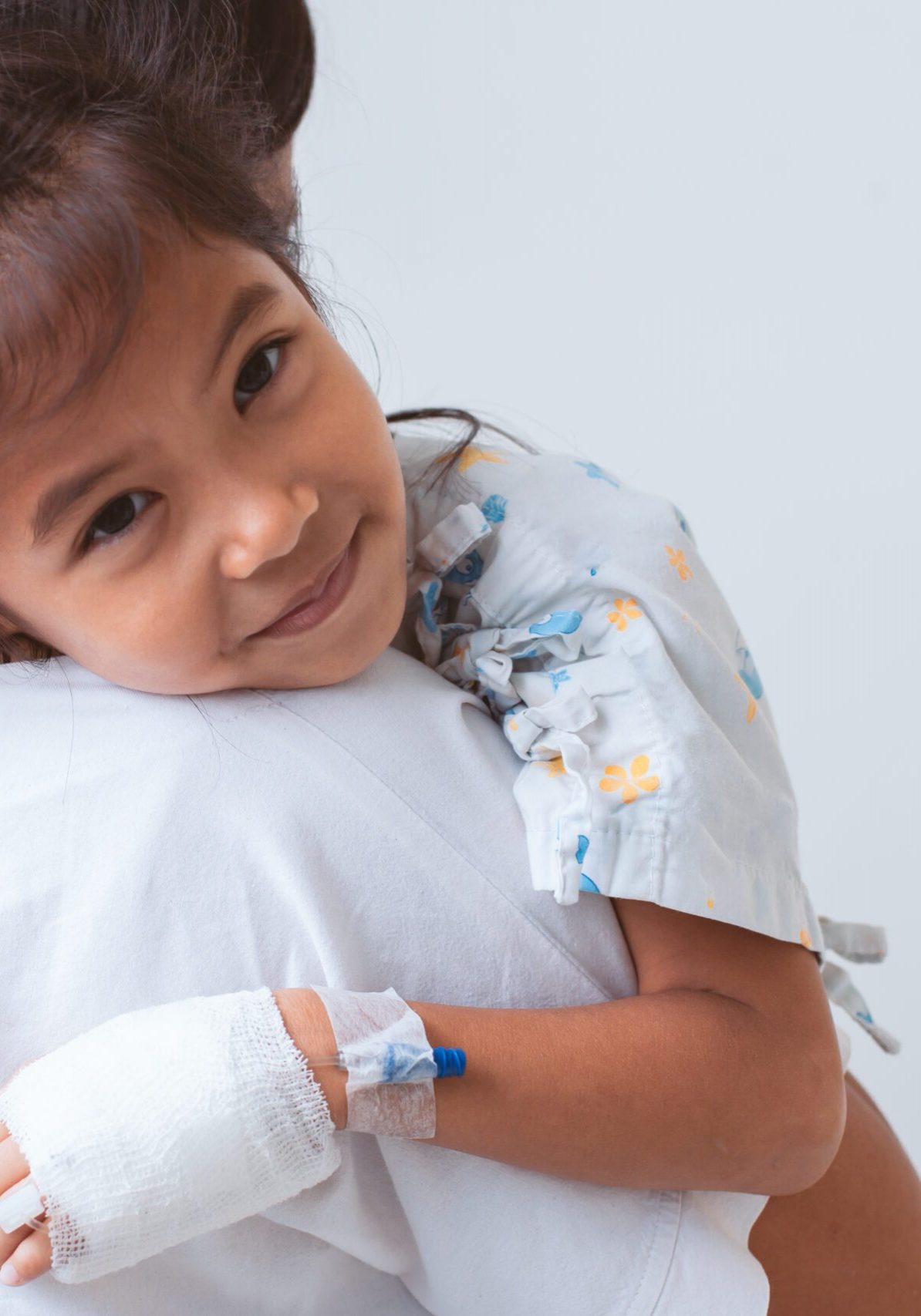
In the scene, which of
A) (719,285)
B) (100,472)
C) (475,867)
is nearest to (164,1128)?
(475,867)

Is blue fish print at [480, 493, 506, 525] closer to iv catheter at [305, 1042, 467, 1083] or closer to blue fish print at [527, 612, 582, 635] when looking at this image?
blue fish print at [527, 612, 582, 635]

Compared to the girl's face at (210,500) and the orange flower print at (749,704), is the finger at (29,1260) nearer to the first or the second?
the girl's face at (210,500)

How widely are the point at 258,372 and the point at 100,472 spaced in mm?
110

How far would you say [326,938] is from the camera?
2.32 feet

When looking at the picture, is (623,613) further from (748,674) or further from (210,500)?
(210,500)

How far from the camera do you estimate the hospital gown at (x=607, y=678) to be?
740 millimetres

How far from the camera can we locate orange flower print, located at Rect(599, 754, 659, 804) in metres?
0.75

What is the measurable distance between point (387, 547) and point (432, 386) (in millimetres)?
1169

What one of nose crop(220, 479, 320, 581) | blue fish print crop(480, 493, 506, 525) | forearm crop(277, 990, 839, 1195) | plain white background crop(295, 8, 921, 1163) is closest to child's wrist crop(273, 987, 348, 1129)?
forearm crop(277, 990, 839, 1195)

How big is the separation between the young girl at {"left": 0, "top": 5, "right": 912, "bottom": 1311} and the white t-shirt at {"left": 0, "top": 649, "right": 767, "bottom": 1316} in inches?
1.1

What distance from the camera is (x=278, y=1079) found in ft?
2.13

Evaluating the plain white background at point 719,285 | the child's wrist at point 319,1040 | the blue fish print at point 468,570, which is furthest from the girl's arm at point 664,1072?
the plain white background at point 719,285

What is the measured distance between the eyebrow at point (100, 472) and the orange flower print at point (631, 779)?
28 centimetres

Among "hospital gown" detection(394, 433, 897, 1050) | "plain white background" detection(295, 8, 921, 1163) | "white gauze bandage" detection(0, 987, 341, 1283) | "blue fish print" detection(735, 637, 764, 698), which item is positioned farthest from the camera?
"plain white background" detection(295, 8, 921, 1163)
